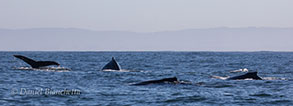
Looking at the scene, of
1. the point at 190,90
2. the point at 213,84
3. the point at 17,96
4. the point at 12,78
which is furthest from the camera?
the point at 12,78

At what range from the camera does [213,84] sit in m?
28.6

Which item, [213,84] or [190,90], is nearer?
[190,90]

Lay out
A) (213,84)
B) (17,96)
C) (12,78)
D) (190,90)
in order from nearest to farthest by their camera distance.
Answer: (17,96) < (190,90) < (213,84) < (12,78)

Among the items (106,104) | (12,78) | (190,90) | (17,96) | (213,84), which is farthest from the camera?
(12,78)

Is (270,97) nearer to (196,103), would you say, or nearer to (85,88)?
(196,103)

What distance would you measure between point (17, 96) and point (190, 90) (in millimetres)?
7551

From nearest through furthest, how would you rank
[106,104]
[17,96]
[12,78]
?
1. [106,104]
2. [17,96]
3. [12,78]

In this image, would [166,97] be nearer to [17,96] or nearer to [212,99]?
[212,99]

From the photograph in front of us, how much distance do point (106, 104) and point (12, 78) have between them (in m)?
11.4

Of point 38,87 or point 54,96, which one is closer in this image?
point 54,96

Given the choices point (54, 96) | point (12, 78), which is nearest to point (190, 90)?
point (54, 96)

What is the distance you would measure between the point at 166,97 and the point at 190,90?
9.54 feet

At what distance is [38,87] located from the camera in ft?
84.3

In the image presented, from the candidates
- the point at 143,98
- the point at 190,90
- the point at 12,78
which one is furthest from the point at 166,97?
the point at 12,78
